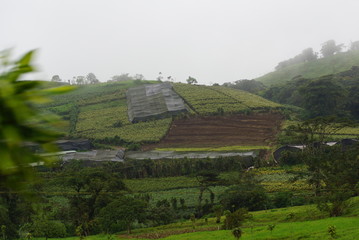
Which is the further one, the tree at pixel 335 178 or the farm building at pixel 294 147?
the farm building at pixel 294 147

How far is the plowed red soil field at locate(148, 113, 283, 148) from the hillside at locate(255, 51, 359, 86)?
5904 centimetres

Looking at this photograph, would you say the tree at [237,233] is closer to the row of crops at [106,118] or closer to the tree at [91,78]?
the row of crops at [106,118]

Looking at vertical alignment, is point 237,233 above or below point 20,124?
below

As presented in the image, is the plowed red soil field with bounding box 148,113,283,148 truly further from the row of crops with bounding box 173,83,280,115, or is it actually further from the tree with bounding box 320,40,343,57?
the tree with bounding box 320,40,343,57

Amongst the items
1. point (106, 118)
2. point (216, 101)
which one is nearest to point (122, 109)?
point (106, 118)

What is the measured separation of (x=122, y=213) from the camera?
25.2m

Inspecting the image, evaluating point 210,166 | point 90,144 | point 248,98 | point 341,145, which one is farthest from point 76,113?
point 341,145

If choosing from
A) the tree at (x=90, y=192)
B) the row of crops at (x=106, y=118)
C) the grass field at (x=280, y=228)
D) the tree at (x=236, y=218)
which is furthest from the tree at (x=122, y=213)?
the row of crops at (x=106, y=118)

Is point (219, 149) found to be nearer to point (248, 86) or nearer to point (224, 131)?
point (224, 131)

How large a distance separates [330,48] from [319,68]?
1068 inches

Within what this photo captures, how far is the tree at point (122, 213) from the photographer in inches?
995

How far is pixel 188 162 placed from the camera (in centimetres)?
3997

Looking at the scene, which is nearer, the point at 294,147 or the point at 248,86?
the point at 294,147

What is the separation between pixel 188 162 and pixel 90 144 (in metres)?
17.9
